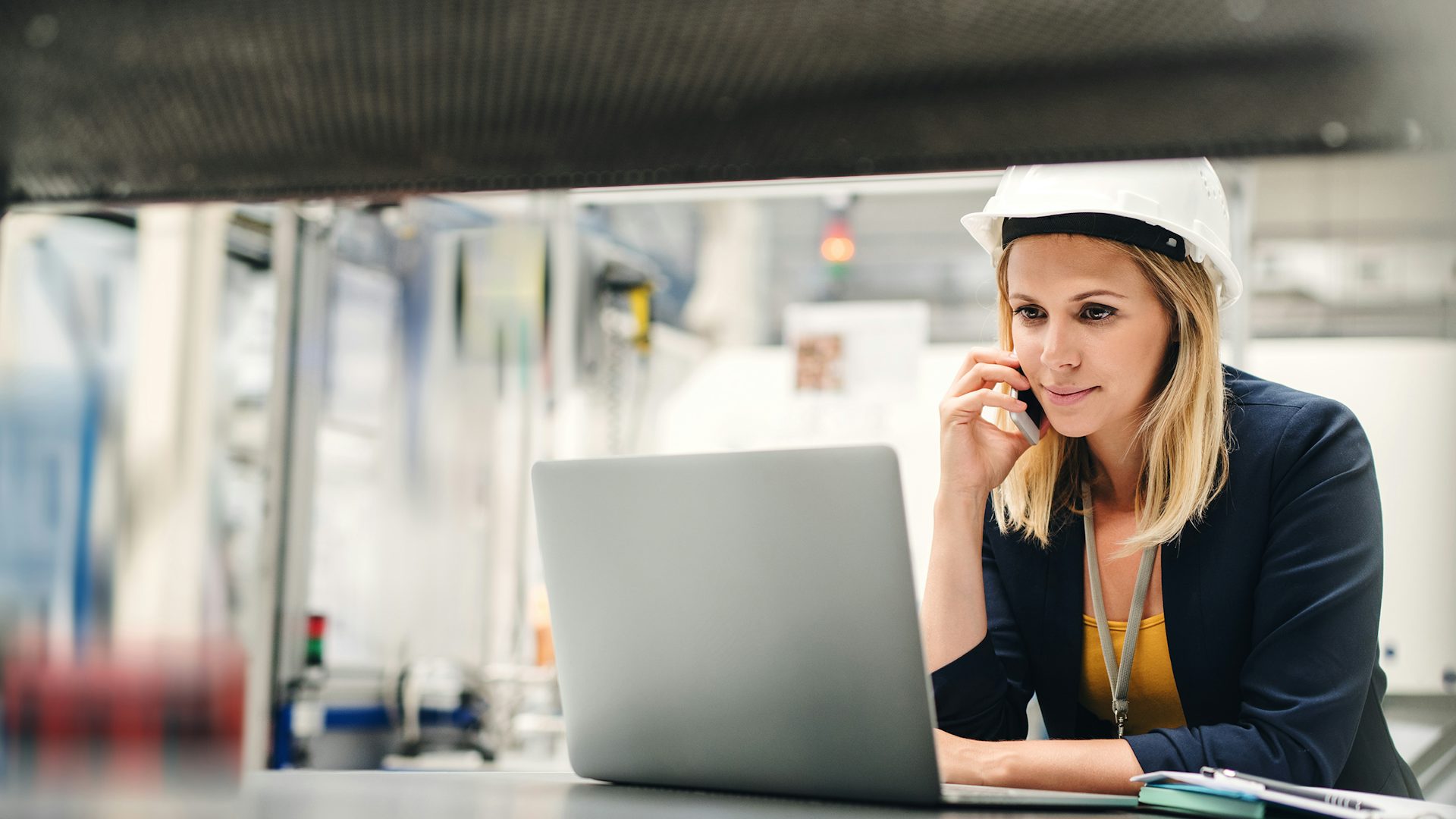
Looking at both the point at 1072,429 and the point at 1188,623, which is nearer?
the point at 1188,623

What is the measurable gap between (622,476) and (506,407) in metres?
2.40

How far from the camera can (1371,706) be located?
134 cm

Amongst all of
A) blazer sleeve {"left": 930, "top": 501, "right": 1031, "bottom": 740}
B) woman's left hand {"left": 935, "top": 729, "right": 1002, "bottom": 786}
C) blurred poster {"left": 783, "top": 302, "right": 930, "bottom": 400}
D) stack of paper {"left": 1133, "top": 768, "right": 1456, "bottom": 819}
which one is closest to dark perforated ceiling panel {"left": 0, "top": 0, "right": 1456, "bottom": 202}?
stack of paper {"left": 1133, "top": 768, "right": 1456, "bottom": 819}

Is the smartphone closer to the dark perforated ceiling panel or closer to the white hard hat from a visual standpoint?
the white hard hat

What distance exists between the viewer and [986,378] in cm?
149

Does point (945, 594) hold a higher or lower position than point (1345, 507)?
lower

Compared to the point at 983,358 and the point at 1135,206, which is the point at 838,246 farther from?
the point at 1135,206

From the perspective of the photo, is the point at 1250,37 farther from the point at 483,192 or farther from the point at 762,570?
the point at 762,570

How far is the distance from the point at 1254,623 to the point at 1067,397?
0.34 m

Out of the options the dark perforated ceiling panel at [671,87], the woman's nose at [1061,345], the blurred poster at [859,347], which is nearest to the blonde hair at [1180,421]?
the woman's nose at [1061,345]

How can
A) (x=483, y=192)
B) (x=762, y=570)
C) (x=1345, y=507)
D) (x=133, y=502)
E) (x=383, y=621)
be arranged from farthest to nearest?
(x=383, y=621), (x=133, y=502), (x=1345, y=507), (x=762, y=570), (x=483, y=192)

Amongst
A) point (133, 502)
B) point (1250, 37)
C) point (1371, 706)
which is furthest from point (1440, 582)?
point (133, 502)

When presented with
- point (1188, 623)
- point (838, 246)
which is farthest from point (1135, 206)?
point (838, 246)

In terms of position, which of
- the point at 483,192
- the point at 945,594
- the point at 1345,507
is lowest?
the point at 945,594
